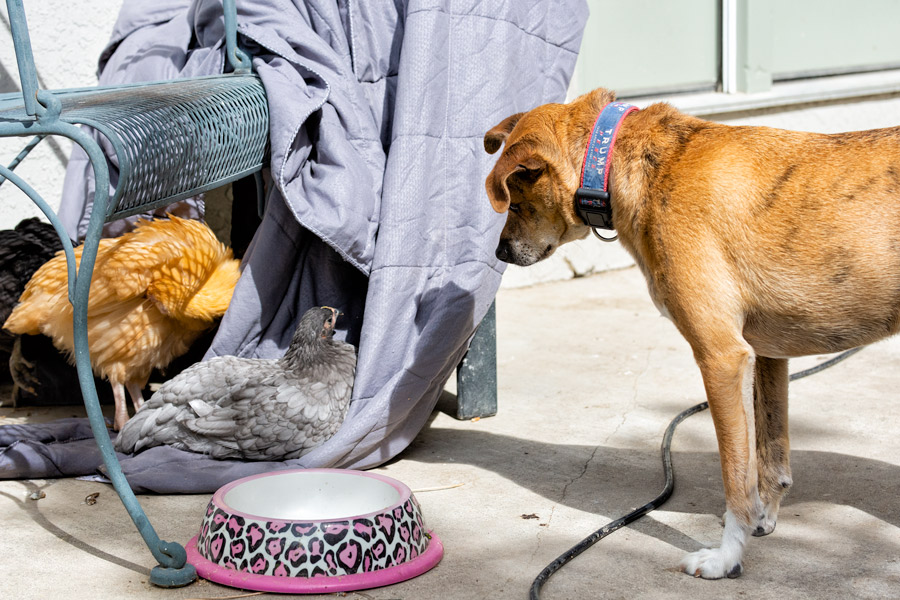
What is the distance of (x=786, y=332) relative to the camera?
274 cm

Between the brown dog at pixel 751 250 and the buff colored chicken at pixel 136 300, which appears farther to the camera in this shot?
the buff colored chicken at pixel 136 300

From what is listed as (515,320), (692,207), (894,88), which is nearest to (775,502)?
(692,207)

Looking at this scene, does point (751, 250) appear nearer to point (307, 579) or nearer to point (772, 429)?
point (772, 429)

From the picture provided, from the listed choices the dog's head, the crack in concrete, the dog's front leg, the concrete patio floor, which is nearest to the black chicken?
the concrete patio floor

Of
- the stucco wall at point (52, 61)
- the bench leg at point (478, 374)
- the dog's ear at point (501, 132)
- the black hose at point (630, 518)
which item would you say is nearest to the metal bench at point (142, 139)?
the dog's ear at point (501, 132)

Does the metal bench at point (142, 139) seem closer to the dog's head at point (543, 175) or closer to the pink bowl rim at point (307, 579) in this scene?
the pink bowl rim at point (307, 579)

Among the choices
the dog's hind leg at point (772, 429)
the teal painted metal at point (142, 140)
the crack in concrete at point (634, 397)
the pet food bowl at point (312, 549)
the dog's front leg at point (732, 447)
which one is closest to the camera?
the teal painted metal at point (142, 140)

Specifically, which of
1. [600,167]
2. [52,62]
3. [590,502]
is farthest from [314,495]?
[52,62]

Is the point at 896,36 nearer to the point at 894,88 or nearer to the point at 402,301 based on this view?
the point at 894,88

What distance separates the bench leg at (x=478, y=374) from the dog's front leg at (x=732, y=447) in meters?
1.52

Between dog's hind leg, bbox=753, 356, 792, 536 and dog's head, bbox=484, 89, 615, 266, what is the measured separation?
2.56 feet

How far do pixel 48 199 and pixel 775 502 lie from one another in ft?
13.0

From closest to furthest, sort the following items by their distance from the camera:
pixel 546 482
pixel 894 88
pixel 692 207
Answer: pixel 692 207, pixel 546 482, pixel 894 88

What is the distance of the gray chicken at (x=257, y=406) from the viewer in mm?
3316
